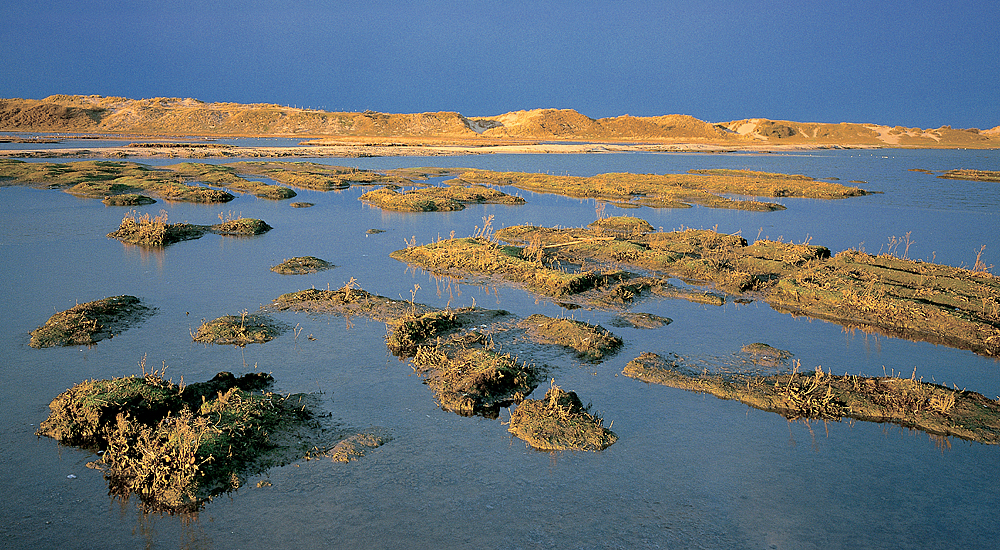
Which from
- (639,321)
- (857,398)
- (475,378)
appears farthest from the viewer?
(639,321)

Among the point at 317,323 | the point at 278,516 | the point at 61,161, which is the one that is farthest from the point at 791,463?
the point at 61,161

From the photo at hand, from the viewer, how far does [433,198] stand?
3266 centimetres

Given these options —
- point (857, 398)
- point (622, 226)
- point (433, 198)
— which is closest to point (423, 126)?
point (433, 198)

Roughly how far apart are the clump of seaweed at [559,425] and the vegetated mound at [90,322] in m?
8.45

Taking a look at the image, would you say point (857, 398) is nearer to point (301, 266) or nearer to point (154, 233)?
point (301, 266)

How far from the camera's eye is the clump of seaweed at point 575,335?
11.4 m

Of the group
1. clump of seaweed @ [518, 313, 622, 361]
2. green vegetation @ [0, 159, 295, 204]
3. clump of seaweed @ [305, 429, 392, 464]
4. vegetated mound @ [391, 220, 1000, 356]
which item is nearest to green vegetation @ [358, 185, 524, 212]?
green vegetation @ [0, 159, 295, 204]

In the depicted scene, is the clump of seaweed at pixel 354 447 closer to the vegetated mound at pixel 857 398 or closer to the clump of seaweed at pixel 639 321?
the vegetated mound at pixel 857 398

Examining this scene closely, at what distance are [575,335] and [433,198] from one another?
22.0m

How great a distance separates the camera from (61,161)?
48000mm

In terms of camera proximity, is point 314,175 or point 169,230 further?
point 314,175

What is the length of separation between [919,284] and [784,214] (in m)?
16.3

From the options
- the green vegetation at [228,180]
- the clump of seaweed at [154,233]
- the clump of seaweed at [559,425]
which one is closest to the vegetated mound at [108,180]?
the green vegetation at [228,180]

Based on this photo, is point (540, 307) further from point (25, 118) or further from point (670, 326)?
point (25, 118)
